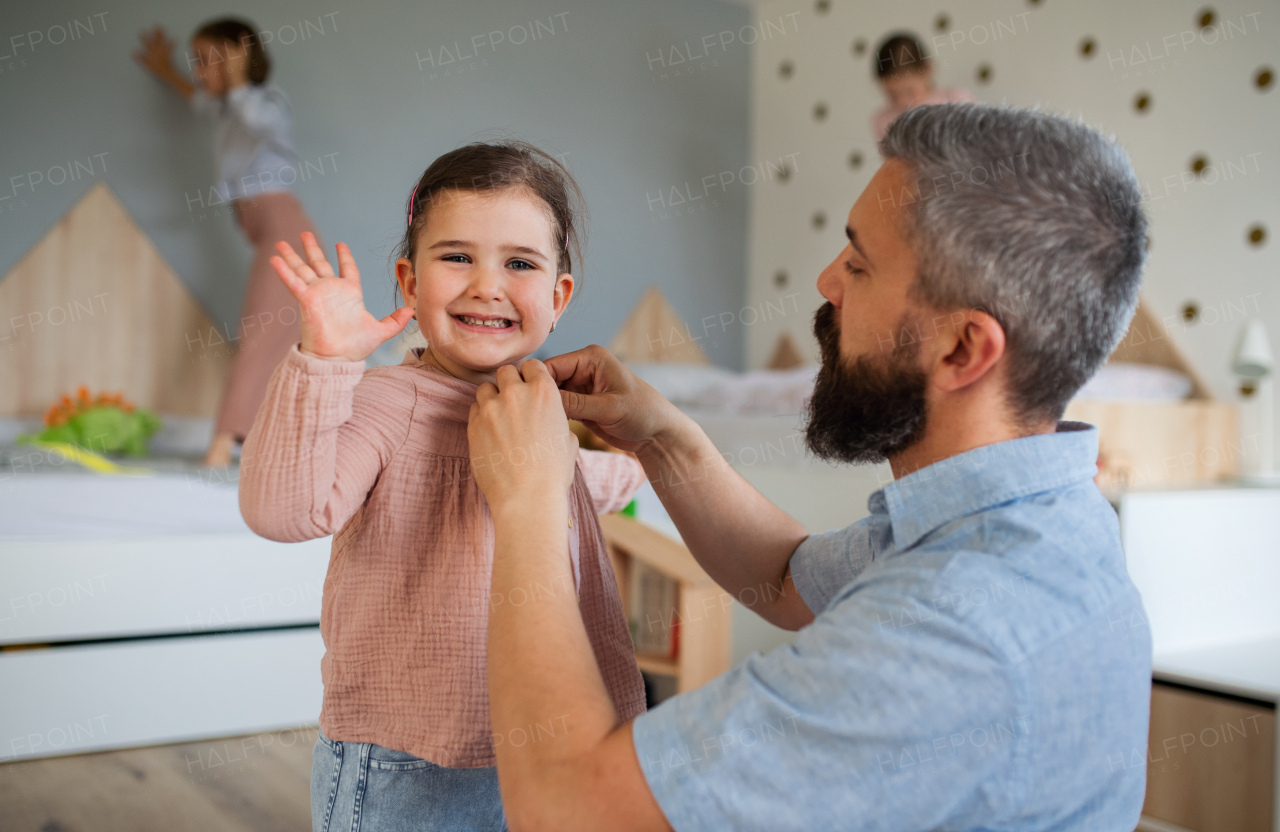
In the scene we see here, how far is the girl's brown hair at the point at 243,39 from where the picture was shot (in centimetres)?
286

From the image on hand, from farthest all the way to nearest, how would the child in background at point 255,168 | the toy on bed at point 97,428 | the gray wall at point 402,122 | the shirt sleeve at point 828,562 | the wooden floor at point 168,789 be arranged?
the gray wall at point 402,122 → the child in background at point 255,168 → the toy on bed at point 97,428 → the wooden floor at point 168,789 → the shirt sleeve at point 828,562

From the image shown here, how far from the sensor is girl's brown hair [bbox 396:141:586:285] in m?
0.82

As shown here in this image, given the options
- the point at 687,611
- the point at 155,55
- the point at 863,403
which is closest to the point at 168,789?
the point at 687,611

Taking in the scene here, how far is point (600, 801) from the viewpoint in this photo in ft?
2.00

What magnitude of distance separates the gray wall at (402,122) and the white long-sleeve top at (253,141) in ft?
1.36

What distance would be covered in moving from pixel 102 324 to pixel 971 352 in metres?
3.23

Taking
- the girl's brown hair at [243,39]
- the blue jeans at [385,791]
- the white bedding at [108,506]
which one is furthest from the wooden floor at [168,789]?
the girl's brown hair at [243,39]

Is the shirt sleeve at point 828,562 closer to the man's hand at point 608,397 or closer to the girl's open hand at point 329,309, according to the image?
the man's hand at point 608,397

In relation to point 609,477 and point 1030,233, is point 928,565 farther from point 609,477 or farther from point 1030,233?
point 609,477

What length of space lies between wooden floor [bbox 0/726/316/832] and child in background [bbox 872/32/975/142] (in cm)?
269

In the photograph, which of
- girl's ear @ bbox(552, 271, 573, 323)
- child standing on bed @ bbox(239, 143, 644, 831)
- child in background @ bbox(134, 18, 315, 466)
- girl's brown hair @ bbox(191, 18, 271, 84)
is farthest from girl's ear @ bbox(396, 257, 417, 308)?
girl's brown hair @ bbox(191, 18, 271, 84)

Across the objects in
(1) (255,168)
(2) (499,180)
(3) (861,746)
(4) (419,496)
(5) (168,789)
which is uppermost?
(1) (255,168)

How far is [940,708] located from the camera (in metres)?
0.58

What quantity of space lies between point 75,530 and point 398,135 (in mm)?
2035
